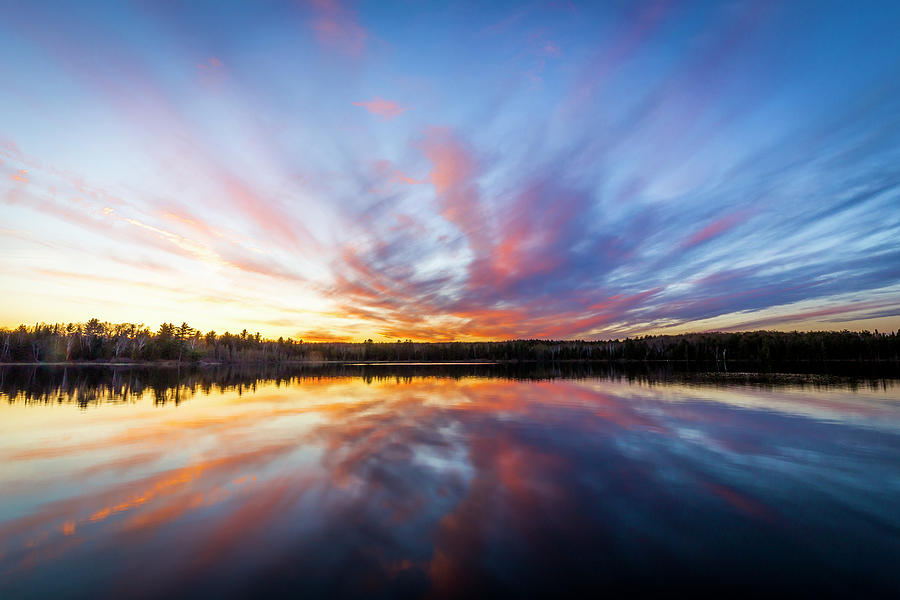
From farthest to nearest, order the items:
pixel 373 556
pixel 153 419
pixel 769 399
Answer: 1. pixel 769 399
2. pixel 153 419
3. pixel 373 556

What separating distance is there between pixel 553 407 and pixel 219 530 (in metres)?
24.4

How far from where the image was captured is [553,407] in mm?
28484

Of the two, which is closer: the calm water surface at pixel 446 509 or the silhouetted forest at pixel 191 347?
the calm water surface at pixel 446 509

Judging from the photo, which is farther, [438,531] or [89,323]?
[89,323]

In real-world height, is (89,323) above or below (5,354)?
→ above

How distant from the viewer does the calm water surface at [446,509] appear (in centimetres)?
663

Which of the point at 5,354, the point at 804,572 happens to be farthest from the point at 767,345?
the point at 5,354

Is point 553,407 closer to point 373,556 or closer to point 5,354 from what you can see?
point 373,556

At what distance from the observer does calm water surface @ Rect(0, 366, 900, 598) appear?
6.63 metres

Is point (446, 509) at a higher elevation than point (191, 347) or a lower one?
lower

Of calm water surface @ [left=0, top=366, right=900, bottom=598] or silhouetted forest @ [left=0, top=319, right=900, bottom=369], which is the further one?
Answer: silhouetted forest @ [left=0, top=319, right=900, bottom=369]

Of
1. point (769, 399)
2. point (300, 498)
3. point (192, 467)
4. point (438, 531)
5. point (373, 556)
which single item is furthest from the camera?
point (769, 399)

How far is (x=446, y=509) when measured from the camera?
9.66 m

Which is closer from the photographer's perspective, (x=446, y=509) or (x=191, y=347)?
(x=446, y=509)
